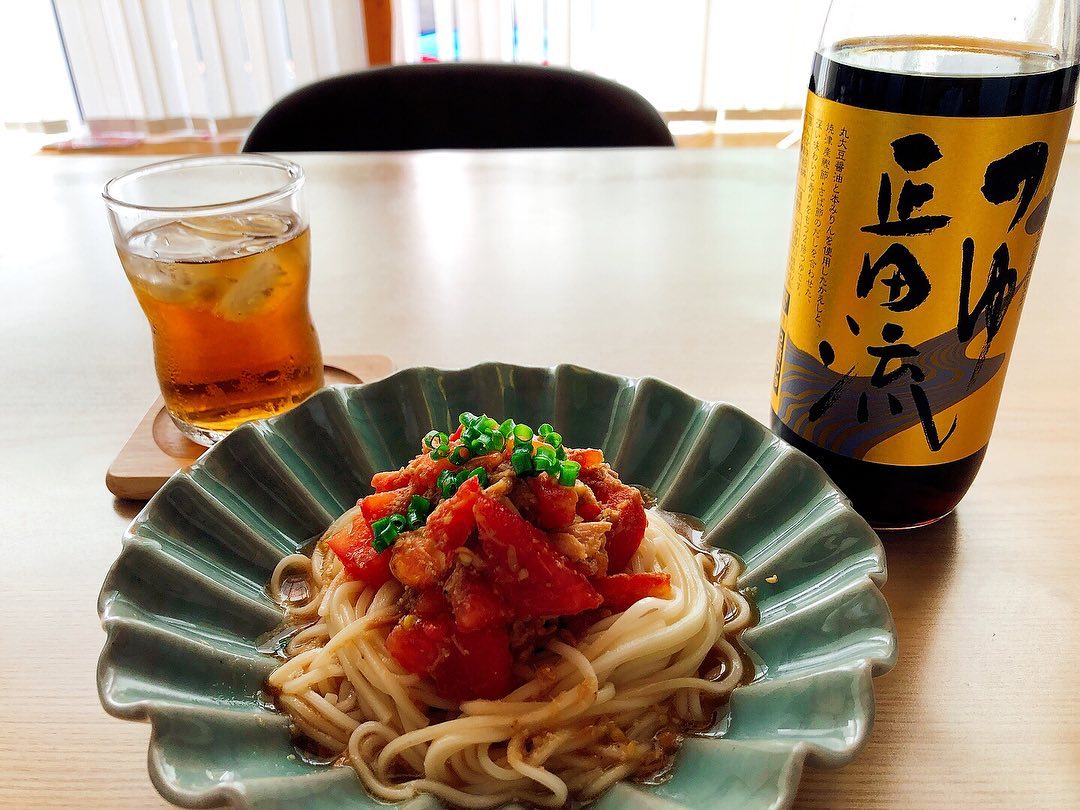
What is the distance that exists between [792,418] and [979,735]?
0.48m

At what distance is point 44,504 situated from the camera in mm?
1415

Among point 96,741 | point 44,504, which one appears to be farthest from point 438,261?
point 96,741

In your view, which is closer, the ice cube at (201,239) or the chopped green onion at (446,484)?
the chopped green onion at (446,484)

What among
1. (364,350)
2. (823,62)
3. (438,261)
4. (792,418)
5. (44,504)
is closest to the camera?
(823,62)

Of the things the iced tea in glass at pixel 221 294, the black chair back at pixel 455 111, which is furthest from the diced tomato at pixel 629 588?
the black chair back at pixel 455 111

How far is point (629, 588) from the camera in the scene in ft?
3.73

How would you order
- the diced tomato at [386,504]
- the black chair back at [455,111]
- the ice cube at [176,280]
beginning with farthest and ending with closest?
the black chair back at [455,111] → the ice cube at [176,280] → the diced tomato at [386,504]

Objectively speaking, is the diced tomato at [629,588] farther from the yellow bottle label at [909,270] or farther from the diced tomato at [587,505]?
the yellow bottle label at [909,270]

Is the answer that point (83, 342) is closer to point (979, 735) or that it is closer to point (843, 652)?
point (843, 652)

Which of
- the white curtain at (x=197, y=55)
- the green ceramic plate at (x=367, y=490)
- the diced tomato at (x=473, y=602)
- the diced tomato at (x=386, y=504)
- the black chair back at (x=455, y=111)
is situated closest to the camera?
the green ceramic plate at (x=367, y=490)

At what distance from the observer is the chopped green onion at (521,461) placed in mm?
1040

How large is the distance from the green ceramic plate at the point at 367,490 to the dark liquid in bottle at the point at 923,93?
0.12 metres

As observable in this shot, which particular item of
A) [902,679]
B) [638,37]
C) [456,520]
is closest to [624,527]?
[456,520]

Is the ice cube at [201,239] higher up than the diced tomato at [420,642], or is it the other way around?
the ice cube at [201,239]
